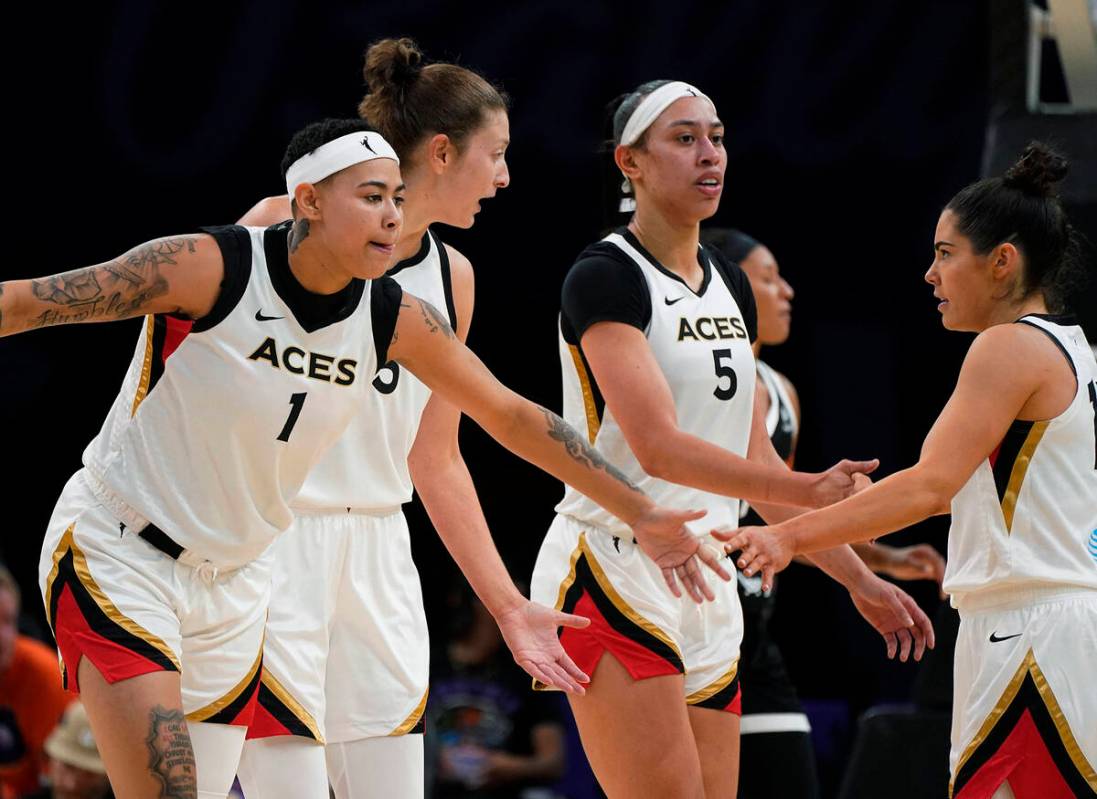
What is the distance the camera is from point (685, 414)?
4582 millimetres

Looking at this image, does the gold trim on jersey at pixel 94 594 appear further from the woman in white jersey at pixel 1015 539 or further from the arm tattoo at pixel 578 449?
the woman in white jersey at pixel 1015 539

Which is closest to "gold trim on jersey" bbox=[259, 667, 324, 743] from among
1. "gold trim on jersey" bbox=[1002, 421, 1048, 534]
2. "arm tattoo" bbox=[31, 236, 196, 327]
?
"arm tattoo" bbox=[31, 236, 196, 327]

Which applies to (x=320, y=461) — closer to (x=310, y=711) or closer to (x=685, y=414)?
(x=310, y=711)

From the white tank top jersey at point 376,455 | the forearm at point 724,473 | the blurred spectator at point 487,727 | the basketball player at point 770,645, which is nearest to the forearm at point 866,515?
the forearm at point 724,473

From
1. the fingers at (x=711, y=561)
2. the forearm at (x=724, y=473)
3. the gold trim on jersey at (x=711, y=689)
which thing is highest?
the forearm at (x=724, y=473)

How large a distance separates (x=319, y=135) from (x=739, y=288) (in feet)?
4.48

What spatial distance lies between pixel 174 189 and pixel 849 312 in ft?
11.8

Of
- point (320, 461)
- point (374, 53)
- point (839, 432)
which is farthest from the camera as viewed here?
point (839, 432)

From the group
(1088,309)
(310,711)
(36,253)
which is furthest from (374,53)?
(36,253)

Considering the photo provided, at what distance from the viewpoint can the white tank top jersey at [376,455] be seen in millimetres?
4379

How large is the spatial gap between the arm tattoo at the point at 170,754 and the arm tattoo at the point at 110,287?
841 millimetres

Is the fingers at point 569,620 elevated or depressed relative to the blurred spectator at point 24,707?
elevated

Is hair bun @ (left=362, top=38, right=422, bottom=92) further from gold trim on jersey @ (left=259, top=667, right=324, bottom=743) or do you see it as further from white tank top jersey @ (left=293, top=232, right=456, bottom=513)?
gold trim on jersey @ (left=259, top=667, right=324, bottom=743)

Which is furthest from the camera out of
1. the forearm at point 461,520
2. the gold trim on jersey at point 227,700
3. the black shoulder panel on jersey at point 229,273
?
the forearm at point 461,520
